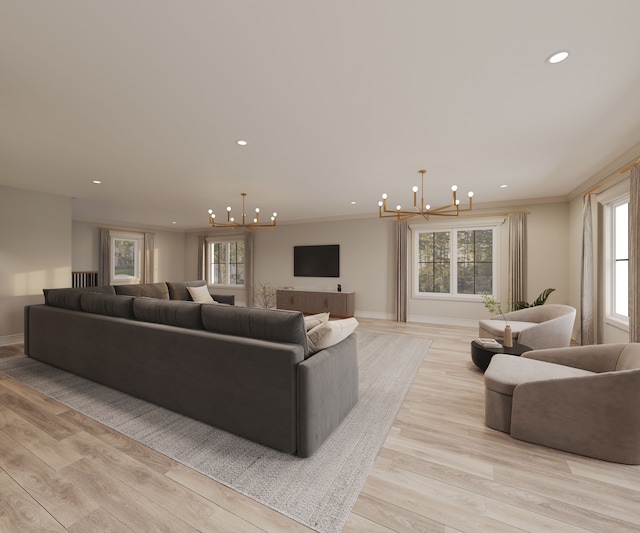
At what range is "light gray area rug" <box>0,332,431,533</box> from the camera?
5.35 ft

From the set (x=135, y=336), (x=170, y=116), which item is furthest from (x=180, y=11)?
(x=135, y=336)

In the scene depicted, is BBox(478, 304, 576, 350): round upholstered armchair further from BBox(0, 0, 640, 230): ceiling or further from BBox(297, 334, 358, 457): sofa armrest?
BBox(297, 334, 358, 457): sofa armrest

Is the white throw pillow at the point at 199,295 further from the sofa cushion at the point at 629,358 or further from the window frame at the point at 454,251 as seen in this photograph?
the sofa cushion at the point at 629,358

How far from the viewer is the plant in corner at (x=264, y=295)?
8555 mm

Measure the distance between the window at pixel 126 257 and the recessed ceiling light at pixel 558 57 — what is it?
30.9 feet

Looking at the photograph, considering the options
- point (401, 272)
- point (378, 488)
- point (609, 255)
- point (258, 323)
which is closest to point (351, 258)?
point (401, 272)

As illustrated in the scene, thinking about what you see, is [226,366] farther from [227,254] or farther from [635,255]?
[227,254]

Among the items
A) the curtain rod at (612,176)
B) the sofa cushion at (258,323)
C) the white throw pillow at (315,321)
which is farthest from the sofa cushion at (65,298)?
the curtain rod at (612,176)

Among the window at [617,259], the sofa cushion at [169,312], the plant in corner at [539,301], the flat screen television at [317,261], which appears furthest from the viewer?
the flat screen television at [317,261]

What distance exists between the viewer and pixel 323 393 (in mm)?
2117

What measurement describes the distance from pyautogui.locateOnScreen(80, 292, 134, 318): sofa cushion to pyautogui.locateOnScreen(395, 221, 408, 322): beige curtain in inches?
211

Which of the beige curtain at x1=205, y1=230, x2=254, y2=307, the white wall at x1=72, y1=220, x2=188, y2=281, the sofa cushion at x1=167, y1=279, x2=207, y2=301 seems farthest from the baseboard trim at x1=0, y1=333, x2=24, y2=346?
the beige curtain at x1=205, y1=230, x2=254, y2=307

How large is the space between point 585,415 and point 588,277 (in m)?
3.33

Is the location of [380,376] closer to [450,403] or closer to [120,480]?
[450,403]
